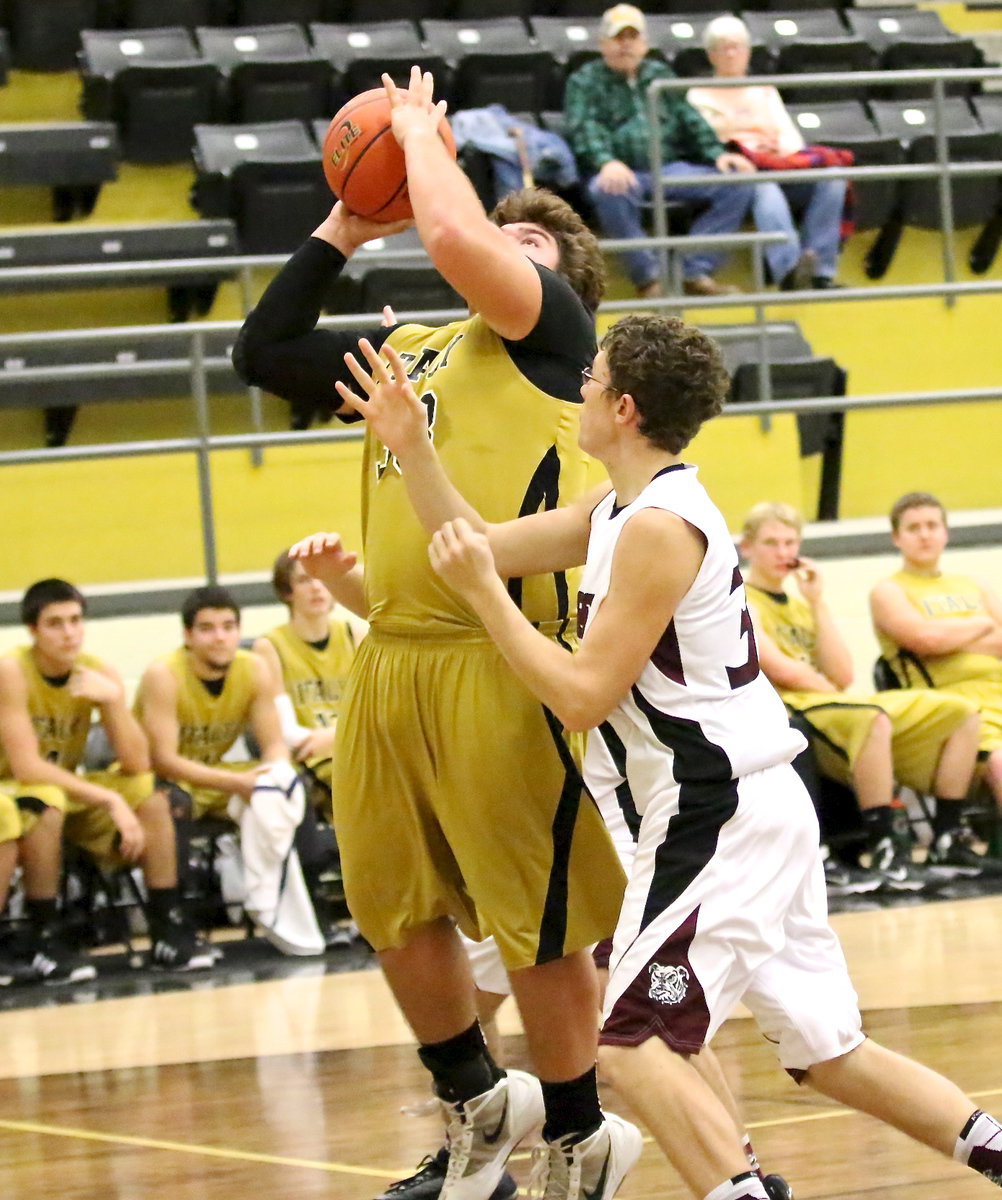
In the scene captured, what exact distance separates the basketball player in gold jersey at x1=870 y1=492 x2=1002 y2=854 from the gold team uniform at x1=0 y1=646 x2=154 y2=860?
8.99ft

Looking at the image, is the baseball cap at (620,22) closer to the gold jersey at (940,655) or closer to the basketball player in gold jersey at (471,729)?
the gold jersey at (940,655)

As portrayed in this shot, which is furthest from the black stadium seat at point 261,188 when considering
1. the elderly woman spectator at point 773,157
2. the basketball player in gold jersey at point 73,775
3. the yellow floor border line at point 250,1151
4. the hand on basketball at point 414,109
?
the hand on basketball at point 414,109

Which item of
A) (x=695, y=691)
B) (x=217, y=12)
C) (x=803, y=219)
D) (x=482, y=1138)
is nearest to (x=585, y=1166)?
(x=482, y=1138)

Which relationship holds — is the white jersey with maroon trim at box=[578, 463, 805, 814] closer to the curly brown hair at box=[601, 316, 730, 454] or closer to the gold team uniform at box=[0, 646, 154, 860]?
the curly brown hair at box=[601, 316, 730, 454]

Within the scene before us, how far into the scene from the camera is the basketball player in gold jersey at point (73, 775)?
612 centimetres

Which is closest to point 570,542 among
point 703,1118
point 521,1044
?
point 703,1118

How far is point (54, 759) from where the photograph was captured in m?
6.38

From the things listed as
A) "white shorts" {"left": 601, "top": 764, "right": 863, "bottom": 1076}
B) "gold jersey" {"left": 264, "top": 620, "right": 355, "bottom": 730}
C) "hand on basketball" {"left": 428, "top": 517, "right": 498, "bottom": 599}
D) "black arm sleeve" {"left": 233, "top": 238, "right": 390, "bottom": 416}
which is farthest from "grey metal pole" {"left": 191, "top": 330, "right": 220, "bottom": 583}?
"white shorts" {"left": 601, "top": 764, "right": 863, "bottom": 1076}

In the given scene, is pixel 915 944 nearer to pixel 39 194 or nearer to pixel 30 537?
pixel 30 537

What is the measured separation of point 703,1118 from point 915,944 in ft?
10.4

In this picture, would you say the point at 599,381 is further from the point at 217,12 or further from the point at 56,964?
the point at 217,12

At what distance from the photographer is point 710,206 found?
9273 millimetres

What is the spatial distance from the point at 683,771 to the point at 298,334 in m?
1.10

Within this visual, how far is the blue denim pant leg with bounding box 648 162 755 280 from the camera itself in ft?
30.1
